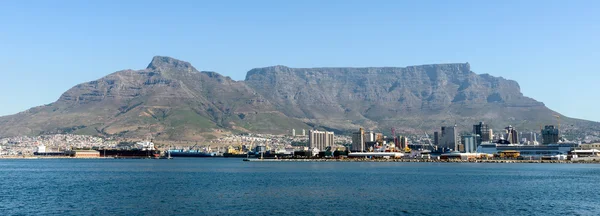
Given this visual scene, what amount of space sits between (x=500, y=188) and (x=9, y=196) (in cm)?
6311

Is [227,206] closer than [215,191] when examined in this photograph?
Yes

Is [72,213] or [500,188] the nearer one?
[72,213]

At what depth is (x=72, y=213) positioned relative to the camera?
56.5 m

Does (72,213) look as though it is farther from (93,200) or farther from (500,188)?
(500,188)

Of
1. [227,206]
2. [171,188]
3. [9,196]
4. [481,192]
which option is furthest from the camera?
[171,188]

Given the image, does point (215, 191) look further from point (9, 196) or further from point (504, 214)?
point (504, 214)

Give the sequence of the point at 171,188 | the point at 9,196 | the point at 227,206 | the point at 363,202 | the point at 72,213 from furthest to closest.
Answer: the point at 171,188, the point at 9,196, the point at 363,202, the point at 227,206, the point at 72,213

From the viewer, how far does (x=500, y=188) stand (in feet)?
284

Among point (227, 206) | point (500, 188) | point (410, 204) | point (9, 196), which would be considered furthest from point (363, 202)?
point (9, 196)

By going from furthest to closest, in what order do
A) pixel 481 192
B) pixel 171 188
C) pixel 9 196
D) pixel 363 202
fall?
pixel 171 188
pixel 481 192
pixel 9 196
pixel 363 202

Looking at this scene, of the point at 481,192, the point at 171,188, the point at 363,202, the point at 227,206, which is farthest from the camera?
the point at 171,188

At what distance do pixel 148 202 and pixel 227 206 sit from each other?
9.50 metres

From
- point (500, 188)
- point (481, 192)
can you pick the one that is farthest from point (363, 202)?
point (500, 188)

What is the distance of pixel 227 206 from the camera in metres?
62.3
